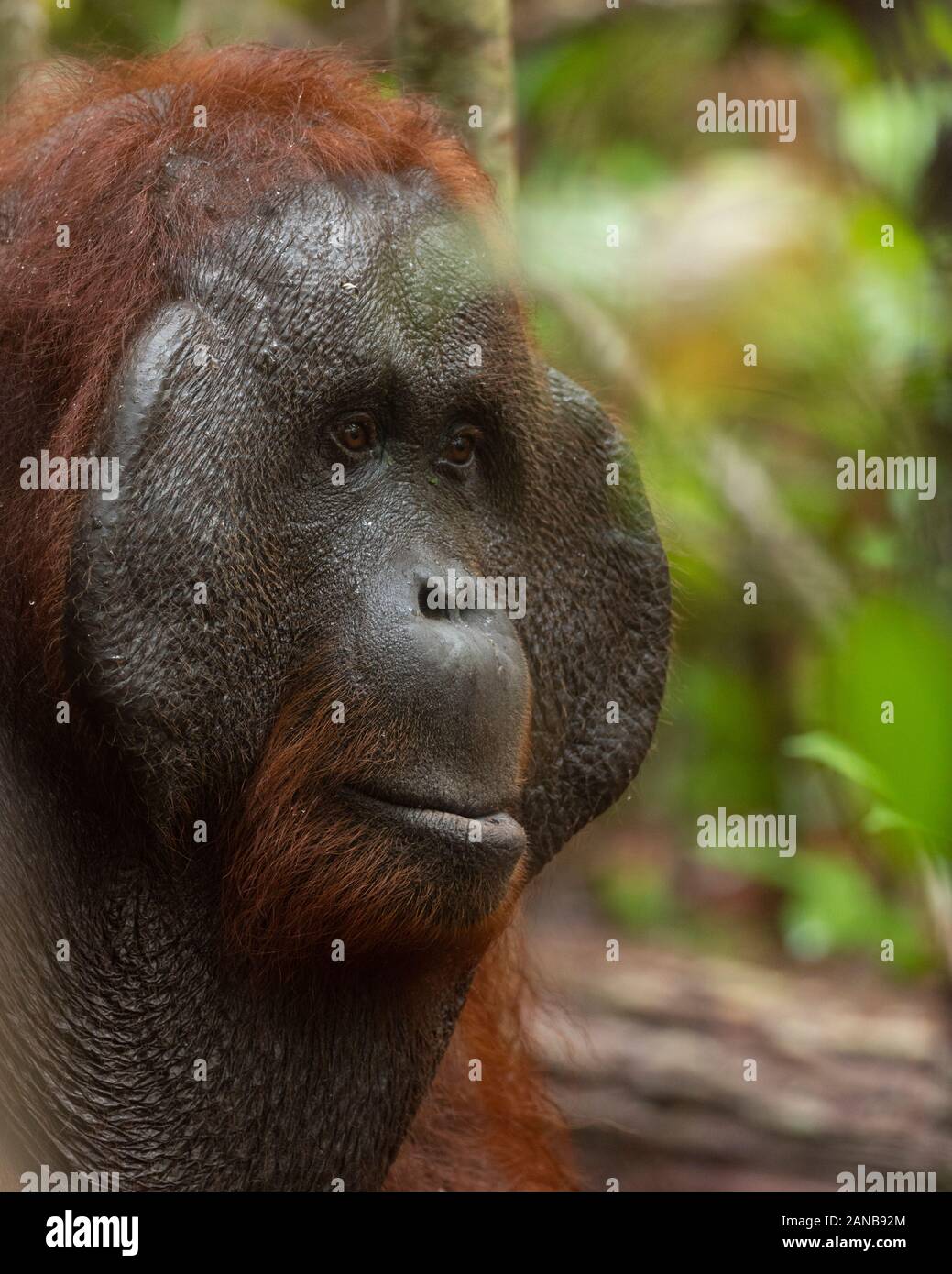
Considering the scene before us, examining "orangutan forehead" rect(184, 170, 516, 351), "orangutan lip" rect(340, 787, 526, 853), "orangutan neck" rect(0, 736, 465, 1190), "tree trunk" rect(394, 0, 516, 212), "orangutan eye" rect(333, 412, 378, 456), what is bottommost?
"orangutan neck" rect(0, 736, 465, 1190)

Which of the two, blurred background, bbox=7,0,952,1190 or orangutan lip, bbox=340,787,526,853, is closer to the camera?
orangutan lip, bbox=340,787,526,853

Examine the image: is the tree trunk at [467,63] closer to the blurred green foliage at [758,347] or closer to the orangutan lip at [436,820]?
the blurred green foliage at [758,347]

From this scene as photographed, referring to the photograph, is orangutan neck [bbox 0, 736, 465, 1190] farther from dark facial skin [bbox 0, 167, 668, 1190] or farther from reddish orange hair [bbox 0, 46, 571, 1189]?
reddish orange hair [bbox 0, 46, 571, 1189]

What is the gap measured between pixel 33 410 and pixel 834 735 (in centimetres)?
229

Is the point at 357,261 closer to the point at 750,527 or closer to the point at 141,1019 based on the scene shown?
the point at 141,1019

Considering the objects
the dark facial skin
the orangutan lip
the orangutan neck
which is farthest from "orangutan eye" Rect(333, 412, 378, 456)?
the orangutan neck

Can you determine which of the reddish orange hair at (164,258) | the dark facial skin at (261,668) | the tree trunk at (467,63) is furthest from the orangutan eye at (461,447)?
the tree trunk at (467,63)

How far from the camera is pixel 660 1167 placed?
484 cm

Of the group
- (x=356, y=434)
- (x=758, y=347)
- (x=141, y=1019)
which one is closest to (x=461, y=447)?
(x=356, y=434)

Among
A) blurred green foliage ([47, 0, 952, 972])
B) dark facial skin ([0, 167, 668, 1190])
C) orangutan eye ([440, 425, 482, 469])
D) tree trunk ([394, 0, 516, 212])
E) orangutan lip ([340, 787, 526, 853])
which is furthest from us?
blurred green foliage ([47, 0, 952, 972])

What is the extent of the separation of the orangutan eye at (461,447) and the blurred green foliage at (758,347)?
6.62ft

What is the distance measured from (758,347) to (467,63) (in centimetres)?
329

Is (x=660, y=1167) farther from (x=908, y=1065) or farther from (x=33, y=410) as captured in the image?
(x=33, y=410)

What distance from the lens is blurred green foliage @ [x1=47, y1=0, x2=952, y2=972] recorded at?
5.45 m
